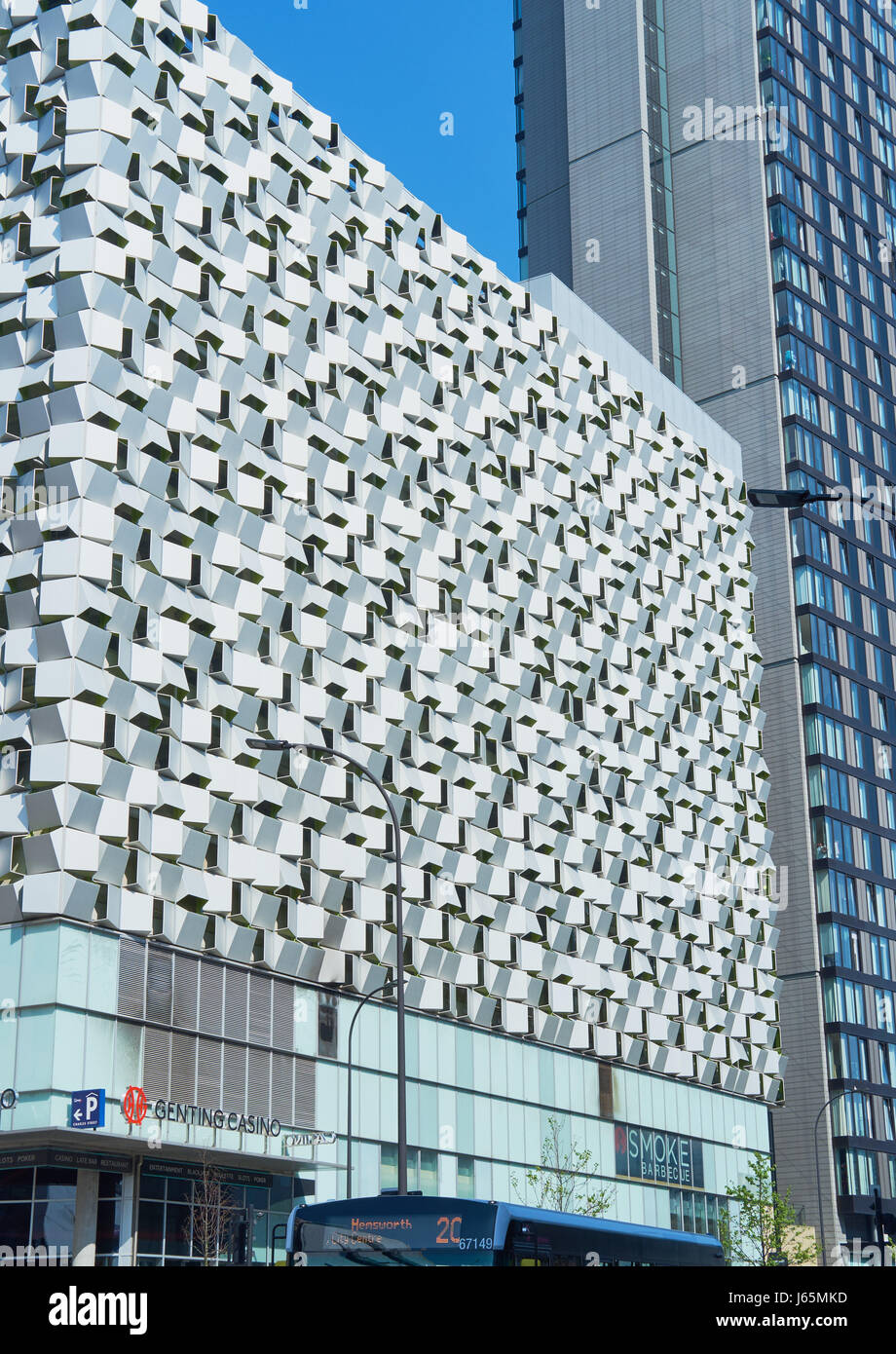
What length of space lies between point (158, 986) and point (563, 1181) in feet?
Answer: 72.5

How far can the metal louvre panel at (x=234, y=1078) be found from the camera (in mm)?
42094

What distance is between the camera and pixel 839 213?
104 m

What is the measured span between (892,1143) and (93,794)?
6218cm

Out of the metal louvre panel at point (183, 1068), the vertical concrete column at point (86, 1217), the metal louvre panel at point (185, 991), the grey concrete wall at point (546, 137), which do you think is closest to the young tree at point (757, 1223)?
the metal louvre panel at point (183, 1068)

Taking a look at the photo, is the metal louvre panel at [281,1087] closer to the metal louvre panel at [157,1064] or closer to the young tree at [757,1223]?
the metal louvre panel at [157,1064]

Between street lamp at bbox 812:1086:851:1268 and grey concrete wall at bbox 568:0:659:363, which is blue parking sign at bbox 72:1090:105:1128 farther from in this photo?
grey concrete wall at bbox 568:0:659:363

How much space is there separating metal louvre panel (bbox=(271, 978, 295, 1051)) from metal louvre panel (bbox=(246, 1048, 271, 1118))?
69 centimetres

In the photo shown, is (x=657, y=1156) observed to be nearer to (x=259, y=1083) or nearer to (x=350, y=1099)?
(x=350, y=1099)

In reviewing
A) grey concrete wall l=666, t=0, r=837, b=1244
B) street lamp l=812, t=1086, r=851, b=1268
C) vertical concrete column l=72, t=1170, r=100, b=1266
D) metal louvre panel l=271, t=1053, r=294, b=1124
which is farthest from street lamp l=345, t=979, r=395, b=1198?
grey concrete wall l=666, t=0, r=837, b=1244

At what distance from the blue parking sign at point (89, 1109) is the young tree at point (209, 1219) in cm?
421

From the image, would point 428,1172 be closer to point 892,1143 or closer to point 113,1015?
point 113,1015

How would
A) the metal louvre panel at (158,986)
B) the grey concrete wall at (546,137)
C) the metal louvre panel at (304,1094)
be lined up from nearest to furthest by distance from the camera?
the metal louvre panel at (158,986)
the metal louvre panel at (304,1094)
the grey concrete wall at (546,137)

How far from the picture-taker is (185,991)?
41156 millimetres

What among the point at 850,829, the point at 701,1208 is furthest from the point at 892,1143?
the point at 701,1208
